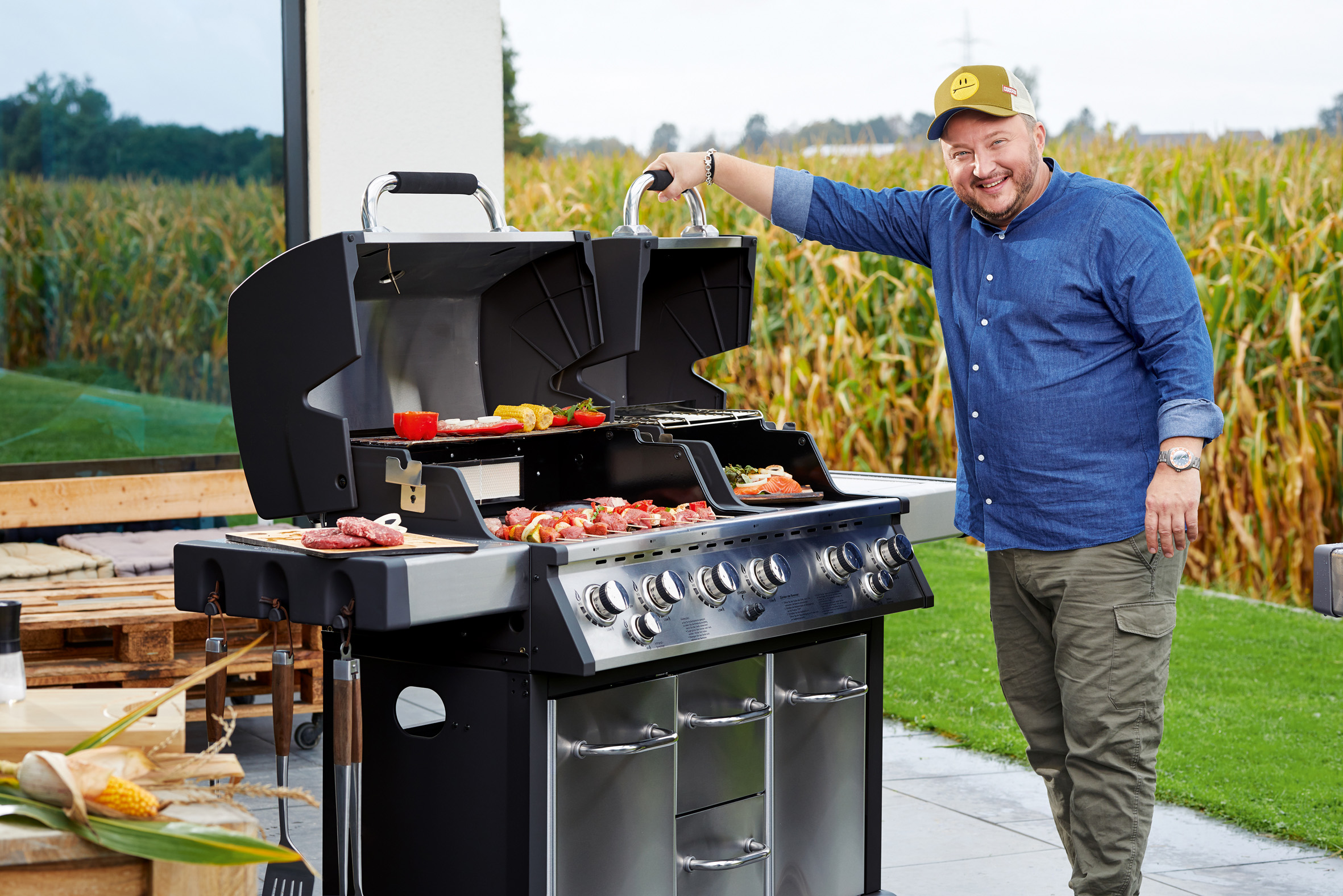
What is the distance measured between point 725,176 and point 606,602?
123 centimetres

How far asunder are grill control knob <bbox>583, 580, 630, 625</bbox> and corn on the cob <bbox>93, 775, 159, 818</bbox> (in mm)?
1061

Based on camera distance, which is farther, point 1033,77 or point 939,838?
point 1033,77

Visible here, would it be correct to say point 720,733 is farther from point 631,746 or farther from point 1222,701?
point 1222,701

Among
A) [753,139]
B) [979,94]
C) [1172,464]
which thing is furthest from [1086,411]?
[753,139]

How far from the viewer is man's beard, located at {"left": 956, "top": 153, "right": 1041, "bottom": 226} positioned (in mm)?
2988

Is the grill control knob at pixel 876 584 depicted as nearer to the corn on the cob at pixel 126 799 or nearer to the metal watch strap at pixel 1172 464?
the metal watch strap at pixel 1172 464

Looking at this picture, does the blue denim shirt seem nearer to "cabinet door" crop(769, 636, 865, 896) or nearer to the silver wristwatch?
the silver wristwatch

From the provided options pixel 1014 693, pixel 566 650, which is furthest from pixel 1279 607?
pixel 566 650

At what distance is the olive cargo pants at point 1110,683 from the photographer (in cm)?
294

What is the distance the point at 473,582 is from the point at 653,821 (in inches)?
26.6

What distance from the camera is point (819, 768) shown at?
3.21m

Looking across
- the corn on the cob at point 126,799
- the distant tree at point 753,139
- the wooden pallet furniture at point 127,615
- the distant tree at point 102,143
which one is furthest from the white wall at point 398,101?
the distant tree at point 753,139

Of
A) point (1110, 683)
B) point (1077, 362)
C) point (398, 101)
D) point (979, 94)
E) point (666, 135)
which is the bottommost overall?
point (1110, 683)

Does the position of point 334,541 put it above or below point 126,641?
above
